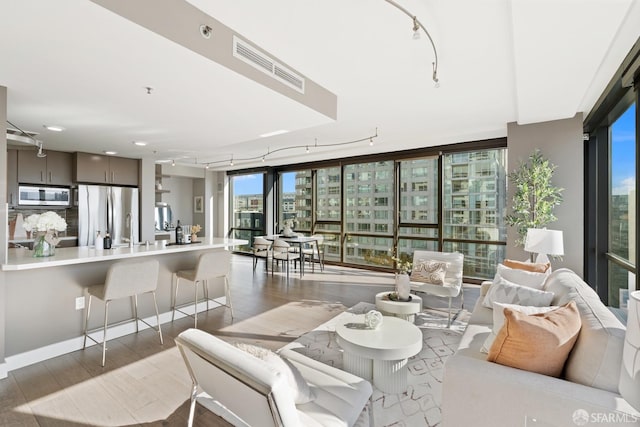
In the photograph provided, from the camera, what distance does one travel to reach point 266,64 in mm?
2572

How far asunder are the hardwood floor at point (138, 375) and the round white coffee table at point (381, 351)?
1047mm

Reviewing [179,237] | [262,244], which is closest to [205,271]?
[179,237]

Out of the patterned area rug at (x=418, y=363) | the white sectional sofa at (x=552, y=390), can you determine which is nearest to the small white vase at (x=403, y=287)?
the patterned area rug at (x=418, y=363)

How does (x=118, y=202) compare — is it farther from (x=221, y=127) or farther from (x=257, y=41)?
(x=257, y=41)

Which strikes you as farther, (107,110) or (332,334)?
(332,334)

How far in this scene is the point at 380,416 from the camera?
220 cm

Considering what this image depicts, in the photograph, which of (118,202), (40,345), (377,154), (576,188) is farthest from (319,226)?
(40,345)

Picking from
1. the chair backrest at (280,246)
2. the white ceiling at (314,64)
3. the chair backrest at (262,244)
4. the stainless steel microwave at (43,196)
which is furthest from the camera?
the chair backrest at (262,244)

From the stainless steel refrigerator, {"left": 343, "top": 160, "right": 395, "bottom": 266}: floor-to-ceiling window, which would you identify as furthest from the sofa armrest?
the stainless steel refrigerator

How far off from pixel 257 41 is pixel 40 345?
136 inches

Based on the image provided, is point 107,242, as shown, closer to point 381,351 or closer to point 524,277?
point 381,351

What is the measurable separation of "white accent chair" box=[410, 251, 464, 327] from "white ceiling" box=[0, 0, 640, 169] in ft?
6.64

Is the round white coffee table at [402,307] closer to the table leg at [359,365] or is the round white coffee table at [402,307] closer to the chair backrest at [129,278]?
the table leg at [359,365]

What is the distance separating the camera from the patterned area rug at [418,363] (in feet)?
7.25
